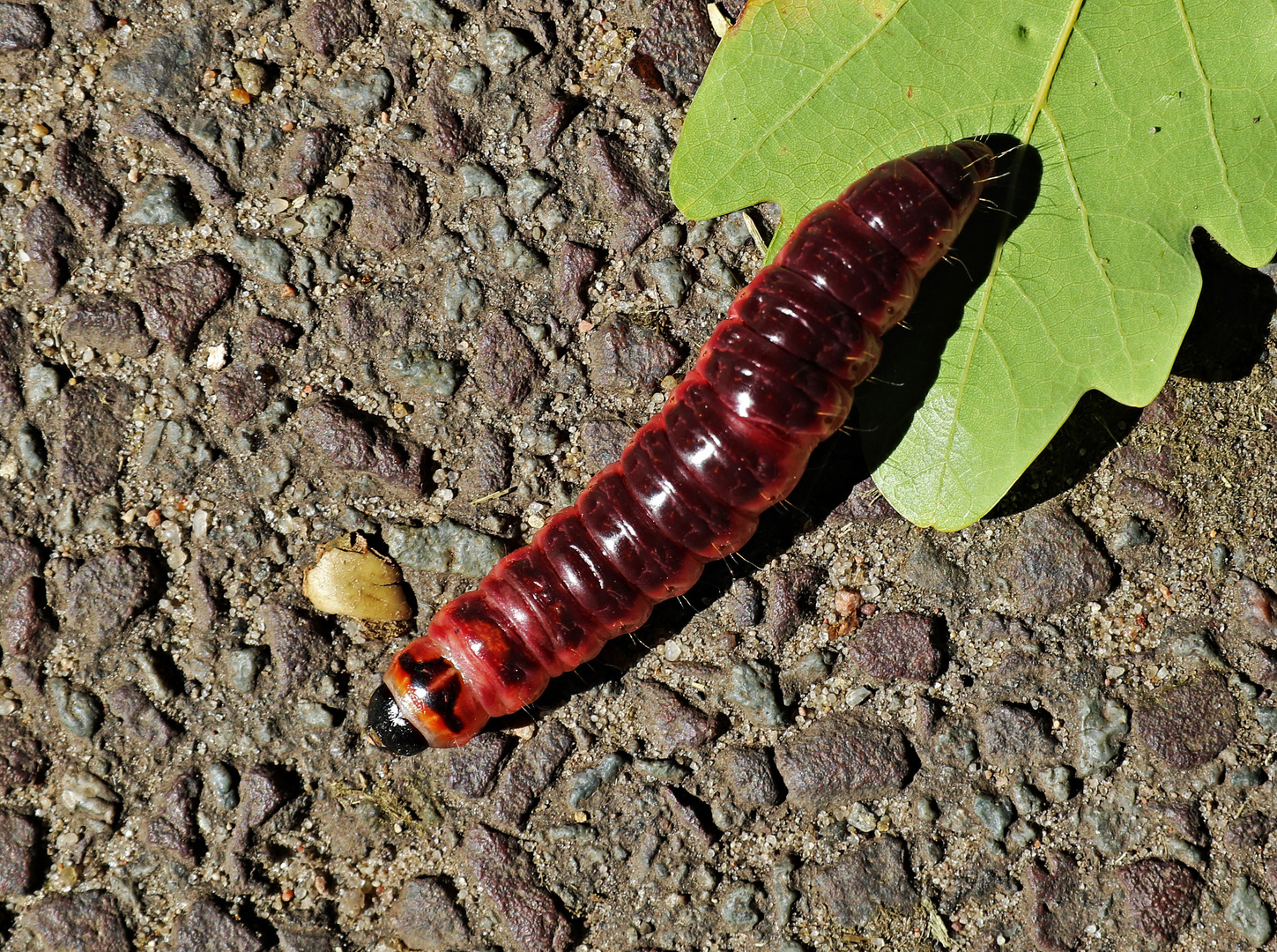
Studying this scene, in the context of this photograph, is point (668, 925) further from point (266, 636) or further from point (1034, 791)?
point (266, 636)

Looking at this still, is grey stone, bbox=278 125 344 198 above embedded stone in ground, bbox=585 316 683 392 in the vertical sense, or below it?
above

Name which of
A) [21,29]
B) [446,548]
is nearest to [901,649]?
[446,548]

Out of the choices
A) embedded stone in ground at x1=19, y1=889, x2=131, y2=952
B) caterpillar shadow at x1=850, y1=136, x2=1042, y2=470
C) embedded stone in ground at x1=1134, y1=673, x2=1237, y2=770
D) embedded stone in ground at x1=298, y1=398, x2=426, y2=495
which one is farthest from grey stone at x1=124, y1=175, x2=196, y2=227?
embedded stone in ground at x1=1134, y1=673, x2=1237, y2=770

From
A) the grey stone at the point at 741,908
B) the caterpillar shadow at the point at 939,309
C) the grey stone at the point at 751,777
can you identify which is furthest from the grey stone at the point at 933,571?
the grey stone at the point at 741,908

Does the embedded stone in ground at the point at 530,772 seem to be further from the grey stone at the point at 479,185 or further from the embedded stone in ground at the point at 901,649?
the grey stone at the point at 479,185

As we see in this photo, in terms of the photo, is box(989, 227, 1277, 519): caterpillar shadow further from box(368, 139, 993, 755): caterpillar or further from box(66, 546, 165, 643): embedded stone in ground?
box(66, 546, 165, 643): embedded stone in ground

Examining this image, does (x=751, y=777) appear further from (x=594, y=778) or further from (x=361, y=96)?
(x=361, y=96)
